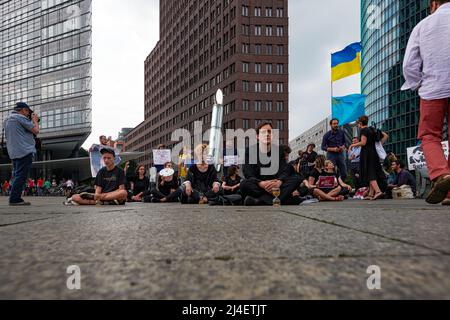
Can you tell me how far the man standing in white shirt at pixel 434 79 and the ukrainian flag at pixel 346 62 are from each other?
953 cm

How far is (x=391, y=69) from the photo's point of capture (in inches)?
2232

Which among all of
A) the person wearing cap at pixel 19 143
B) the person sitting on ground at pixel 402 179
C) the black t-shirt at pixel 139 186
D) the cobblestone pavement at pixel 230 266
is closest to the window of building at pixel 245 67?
the black t-shirt at pixel 139 186

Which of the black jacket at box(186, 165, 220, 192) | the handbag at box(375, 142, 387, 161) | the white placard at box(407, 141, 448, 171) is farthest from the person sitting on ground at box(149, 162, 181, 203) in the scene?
the white placard at box(407, 141, 448, 171)

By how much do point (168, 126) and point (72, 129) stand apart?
139ft

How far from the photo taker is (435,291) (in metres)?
0.79

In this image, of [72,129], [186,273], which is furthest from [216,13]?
[186,273]

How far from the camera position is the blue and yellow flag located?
11.5m

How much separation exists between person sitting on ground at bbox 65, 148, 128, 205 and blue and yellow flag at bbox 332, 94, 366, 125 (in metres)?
7.31

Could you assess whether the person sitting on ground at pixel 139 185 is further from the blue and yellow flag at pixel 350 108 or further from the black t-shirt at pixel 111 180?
the blue and yellow flag at pixel 350 108

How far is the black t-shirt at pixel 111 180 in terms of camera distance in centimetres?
691

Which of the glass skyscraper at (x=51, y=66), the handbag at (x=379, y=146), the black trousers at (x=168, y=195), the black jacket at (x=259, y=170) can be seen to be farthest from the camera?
the glass skyscraper at (x=51, y=66)

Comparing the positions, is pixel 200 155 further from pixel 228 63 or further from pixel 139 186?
pixel 228 63

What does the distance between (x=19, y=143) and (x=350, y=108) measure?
354 inches

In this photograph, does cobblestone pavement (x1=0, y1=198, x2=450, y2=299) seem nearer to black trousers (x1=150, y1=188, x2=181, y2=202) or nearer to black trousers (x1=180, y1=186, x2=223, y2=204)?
black trousers (x1=180, y1=186, x2=223, y2=204)
